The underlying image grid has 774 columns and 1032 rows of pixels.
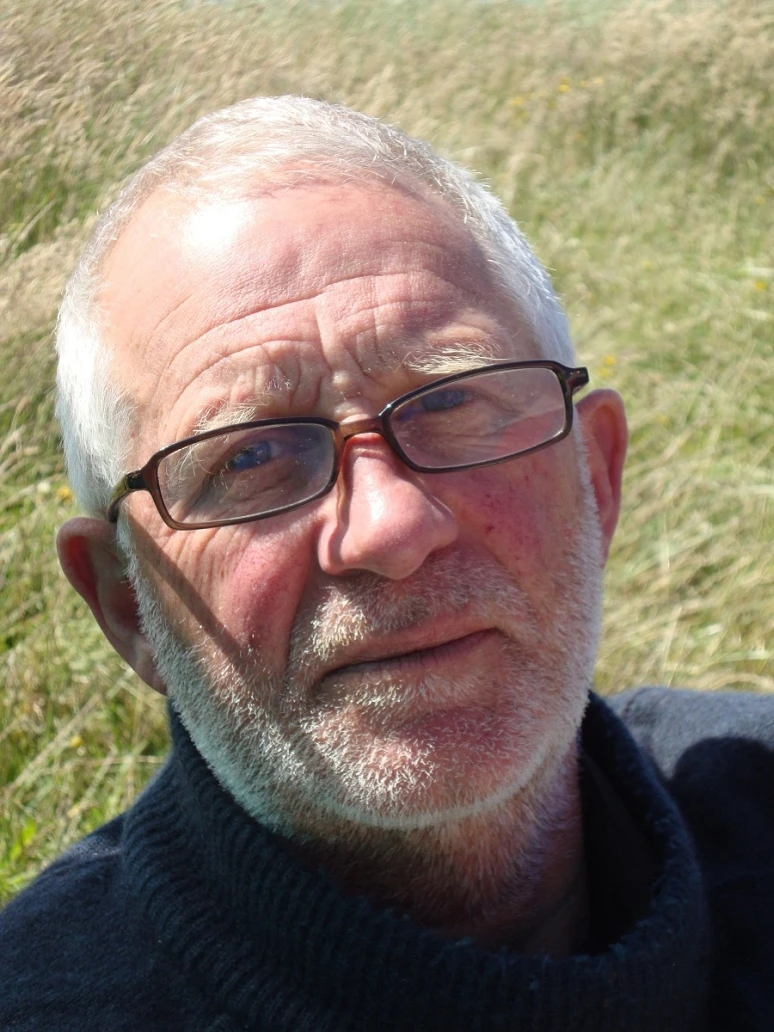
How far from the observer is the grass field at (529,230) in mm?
3143

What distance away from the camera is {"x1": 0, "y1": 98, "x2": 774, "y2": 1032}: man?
64.1 inches

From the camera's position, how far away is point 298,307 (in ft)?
5.71

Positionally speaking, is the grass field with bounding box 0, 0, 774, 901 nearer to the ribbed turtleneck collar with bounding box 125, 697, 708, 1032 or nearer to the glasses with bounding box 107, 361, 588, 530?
the ribbed turtleneck collar with bounding box 125, 697, 708, 1032

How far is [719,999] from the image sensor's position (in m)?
1.87

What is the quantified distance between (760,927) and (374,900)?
28.1 inches

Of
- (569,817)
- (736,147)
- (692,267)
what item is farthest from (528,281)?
(736,147)

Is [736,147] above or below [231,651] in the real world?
below

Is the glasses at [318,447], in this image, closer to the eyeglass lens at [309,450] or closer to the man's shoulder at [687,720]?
the eyeglass lens at [309,450]

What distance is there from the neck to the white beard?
0.05 metres

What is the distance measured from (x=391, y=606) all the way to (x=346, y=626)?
0.25 feet

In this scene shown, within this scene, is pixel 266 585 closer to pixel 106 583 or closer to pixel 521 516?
pixel 521 516

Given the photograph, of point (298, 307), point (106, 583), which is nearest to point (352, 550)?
point (298, 307)

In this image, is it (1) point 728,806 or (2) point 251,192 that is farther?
(1) point 728,806

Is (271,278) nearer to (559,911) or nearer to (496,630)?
(496,630)
